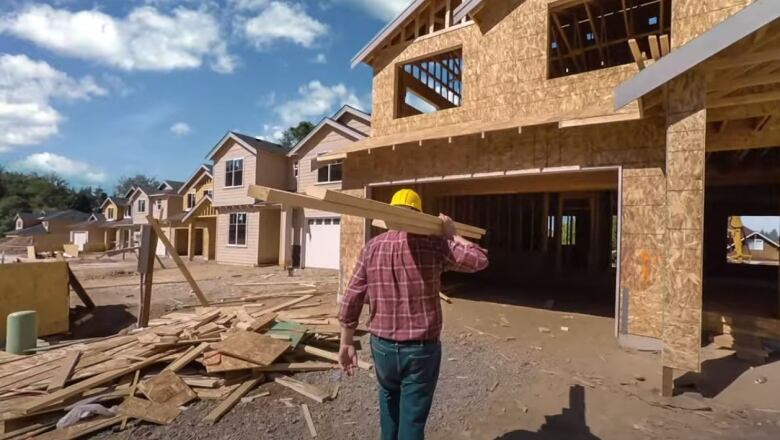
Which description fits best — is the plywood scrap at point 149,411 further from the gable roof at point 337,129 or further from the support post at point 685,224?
the gable roof at point 337,129

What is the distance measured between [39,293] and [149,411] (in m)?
7.38

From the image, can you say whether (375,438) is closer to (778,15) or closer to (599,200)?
(778,15)

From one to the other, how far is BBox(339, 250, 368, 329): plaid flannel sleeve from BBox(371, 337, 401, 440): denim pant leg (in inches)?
10.8

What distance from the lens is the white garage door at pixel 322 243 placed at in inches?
814

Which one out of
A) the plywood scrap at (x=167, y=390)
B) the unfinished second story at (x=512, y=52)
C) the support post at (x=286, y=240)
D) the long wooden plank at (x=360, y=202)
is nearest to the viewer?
the long wooden plank at (x=360, y=202)

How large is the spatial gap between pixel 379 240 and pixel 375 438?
245cm

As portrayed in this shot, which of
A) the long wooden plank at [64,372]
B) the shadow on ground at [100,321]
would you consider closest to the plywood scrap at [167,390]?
the long wooden plank at [64,372]

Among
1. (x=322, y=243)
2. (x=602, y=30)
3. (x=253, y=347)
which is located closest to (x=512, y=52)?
(x=602, y=30)

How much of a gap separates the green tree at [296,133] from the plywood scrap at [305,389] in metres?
46.9

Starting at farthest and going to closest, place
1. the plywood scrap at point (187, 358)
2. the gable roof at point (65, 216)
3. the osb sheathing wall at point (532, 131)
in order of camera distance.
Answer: the gable roof at point (65, 216), the osb sheathing wall at point (532, 131), the plywood scrap at point (187, 358)

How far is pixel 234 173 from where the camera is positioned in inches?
970

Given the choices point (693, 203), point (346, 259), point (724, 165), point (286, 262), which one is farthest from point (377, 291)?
point (286, 262)

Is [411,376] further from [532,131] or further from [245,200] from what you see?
[245,200]

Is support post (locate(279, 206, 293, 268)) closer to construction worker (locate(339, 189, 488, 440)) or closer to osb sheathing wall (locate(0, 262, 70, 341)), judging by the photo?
osb sheathing wall (locate(0, 262, 70, 341))
